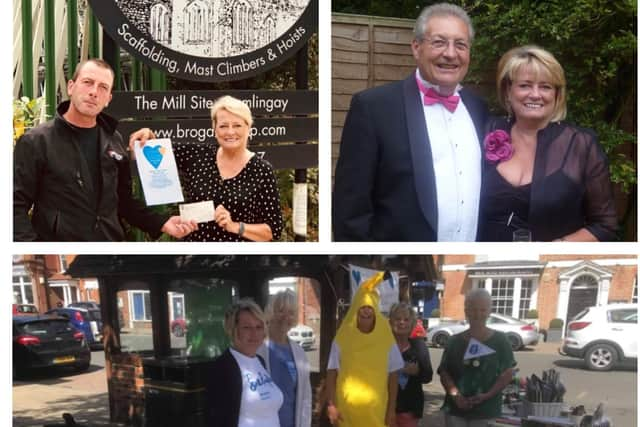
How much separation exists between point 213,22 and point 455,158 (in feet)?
3.88

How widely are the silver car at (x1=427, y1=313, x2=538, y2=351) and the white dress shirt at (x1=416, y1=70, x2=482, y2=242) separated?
1.53 feet

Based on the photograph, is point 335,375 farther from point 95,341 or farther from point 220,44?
point 220,44

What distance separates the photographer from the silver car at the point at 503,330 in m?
3.68

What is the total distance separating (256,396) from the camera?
3.71 m

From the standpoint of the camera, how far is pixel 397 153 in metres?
3.58

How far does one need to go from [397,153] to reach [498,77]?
53 cm

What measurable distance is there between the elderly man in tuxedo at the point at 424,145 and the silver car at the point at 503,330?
38 centimetres

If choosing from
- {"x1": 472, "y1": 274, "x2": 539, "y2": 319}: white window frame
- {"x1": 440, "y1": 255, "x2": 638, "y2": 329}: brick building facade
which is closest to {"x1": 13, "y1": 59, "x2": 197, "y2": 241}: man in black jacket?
{"x1": 440, "y1": 255, "x2": 638, "y2": 329}: brick building facade

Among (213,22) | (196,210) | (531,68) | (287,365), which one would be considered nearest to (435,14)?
(531,68)

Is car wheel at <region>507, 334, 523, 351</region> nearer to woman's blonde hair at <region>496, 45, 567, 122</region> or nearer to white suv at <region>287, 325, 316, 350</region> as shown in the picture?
white suv at <region>287, 325, 316, 350</region>

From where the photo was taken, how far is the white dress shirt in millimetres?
3574

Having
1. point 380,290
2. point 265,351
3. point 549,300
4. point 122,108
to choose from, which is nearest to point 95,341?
point 265,351

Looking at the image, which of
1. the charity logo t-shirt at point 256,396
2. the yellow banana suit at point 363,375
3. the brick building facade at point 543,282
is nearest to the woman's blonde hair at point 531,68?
the brick building facade at point 543,282

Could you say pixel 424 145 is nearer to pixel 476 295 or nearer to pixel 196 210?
pixel 476 295
